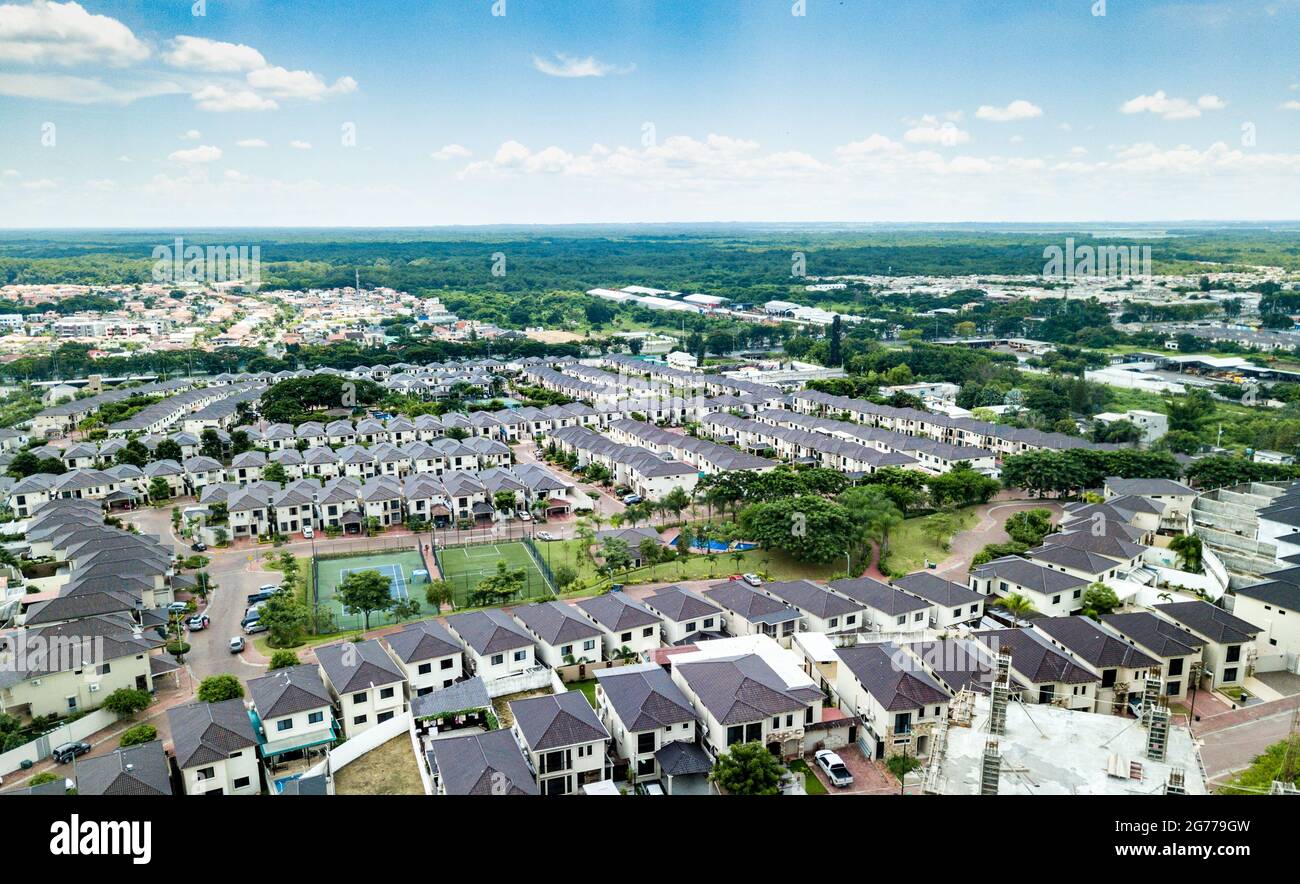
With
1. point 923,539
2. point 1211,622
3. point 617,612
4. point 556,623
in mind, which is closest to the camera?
point 1211,622

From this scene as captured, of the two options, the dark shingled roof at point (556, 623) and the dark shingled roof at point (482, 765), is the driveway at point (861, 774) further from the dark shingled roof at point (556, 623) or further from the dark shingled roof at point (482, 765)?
the dark shingled roof at point (556, 623)

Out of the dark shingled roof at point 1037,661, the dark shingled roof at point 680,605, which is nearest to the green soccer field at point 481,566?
the dark shingled roof at point 680,605

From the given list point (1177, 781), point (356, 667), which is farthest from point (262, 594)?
point (1177, 781)

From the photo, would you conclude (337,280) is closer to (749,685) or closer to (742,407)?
(742,407)

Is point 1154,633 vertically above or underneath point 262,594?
above

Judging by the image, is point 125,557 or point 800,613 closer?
point 800,613

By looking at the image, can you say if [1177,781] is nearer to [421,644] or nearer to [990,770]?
[990,770]

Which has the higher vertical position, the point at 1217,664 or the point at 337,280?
the point at 337,280
